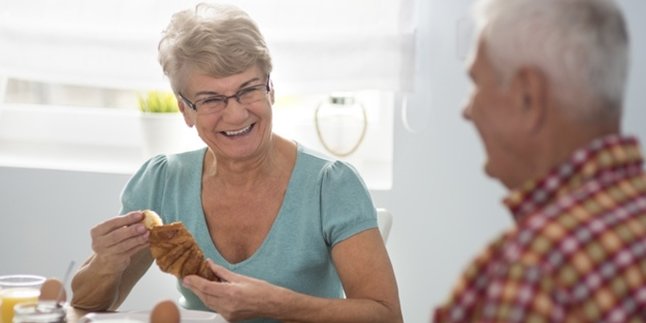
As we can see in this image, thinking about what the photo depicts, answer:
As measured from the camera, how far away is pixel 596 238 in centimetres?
114

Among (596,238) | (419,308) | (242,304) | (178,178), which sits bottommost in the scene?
(419,308)

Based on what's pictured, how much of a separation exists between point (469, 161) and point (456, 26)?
0.40 m

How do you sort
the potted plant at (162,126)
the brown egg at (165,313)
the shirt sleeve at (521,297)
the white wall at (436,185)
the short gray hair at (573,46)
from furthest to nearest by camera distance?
1. the potted plant at (162,126)
2. the white wall at (436,185)
3. the brown egg at (165,313)
4. the short gray hair at (573,46)
5. the shirt sleeve at (521,297)

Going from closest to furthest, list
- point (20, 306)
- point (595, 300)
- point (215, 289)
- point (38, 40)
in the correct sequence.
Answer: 1. point (595, 300)
2. point (20, 306)
3. point (215, 289)
4. point (38, 40)

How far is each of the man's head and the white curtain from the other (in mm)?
1967

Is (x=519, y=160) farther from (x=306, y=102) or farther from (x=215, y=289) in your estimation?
(x=306, y=102)

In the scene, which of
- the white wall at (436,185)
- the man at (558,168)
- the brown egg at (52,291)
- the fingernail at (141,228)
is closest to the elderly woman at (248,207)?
the fingernail at (141,228)

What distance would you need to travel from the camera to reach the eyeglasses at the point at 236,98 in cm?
233

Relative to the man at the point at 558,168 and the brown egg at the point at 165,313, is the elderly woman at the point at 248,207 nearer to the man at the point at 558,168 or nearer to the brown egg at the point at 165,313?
the brown egg at the point at 165,313

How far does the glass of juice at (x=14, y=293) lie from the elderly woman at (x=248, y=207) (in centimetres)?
18

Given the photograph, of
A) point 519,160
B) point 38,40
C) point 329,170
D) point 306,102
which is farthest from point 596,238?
point 38,40

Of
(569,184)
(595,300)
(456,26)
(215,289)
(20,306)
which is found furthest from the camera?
(456,26)

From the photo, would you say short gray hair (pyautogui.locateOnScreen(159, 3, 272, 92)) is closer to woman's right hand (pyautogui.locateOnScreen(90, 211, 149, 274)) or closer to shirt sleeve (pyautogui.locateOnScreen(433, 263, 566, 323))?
woman's right hand (pyautogui.locateOnScreen(90, 211, 149, 274))

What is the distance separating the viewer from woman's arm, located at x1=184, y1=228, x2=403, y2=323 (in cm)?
207
